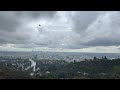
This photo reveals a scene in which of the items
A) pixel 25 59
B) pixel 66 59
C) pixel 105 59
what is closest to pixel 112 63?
pixel 105 59
